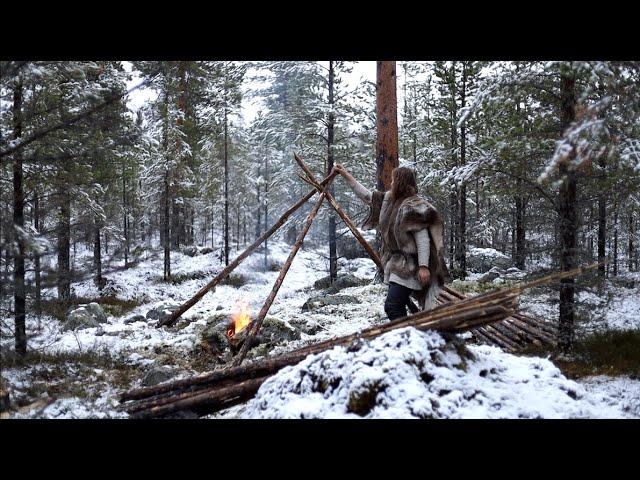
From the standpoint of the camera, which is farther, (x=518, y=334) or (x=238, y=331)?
(x=238, y=331)

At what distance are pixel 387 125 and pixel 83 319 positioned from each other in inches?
378

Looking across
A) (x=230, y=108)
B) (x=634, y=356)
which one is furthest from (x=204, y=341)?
(x=230, y=108)

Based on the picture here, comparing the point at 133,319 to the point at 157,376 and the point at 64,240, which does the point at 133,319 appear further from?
the point at 157,376

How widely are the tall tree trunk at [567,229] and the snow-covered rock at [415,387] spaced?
2.77m

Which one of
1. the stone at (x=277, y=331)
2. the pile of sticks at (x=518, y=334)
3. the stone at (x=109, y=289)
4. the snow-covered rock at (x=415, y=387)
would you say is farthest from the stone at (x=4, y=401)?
the stone at (x=109, y=289)

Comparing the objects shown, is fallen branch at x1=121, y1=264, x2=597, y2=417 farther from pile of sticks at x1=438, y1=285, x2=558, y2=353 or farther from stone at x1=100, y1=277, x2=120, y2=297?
stone at x1=100, y1=277, x2=120, y2=297

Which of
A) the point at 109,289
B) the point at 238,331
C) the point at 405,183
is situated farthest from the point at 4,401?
the point at 109,289

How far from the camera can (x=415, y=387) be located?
9.21 ft

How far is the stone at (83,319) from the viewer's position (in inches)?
360

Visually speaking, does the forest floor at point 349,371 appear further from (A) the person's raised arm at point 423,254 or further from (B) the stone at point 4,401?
(A) the person's raised arm at point 423,254

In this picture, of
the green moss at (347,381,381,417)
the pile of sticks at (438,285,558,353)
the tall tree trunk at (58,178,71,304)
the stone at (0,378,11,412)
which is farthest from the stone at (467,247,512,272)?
the stone at (0,378,11,412)

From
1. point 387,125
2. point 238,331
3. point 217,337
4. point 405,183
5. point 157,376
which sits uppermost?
point 387,125
